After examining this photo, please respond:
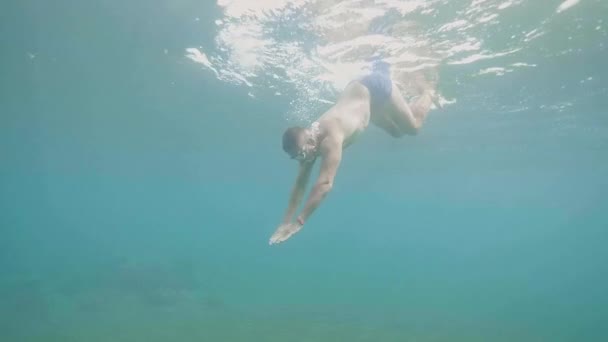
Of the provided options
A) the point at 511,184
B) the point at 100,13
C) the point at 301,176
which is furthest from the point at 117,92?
the point at 511,184

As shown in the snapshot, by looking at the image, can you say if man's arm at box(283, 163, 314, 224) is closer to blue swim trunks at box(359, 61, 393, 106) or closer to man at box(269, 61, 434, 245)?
man at box(269, 61, 434, 245)

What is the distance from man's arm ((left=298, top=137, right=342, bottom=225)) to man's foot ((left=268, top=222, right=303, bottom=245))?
97mm

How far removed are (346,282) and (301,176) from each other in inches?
1194

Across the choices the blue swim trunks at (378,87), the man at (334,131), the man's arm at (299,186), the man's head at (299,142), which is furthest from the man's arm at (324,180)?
the blue swim trunks at (378,87)

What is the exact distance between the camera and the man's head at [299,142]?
15.5 ft

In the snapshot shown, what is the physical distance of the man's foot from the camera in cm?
443

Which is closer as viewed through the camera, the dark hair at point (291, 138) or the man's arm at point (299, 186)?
the dark hair at point (291, 138)

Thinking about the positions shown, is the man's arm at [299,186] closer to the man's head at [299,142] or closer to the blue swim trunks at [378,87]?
the man's head at [299,142]

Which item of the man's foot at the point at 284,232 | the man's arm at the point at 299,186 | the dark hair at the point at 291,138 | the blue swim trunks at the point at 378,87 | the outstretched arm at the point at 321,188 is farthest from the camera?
the blue swim trunks at the point at 378,87

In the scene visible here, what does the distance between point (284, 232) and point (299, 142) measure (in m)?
1.09

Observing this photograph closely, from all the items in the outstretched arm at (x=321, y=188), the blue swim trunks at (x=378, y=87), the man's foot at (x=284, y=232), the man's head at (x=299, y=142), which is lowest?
the man's foot at (x=284, y=232)

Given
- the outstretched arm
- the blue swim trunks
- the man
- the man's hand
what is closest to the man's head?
the man

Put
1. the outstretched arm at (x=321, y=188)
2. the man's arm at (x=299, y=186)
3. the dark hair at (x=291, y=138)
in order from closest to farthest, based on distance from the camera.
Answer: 1. the outstretched arm at (x=321, y=188)
2. the dark hair at (x=291, y=138)
3. the man's arm at (x=299, y=186)

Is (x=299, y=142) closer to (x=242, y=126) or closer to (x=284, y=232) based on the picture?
(x=284, y=232)
